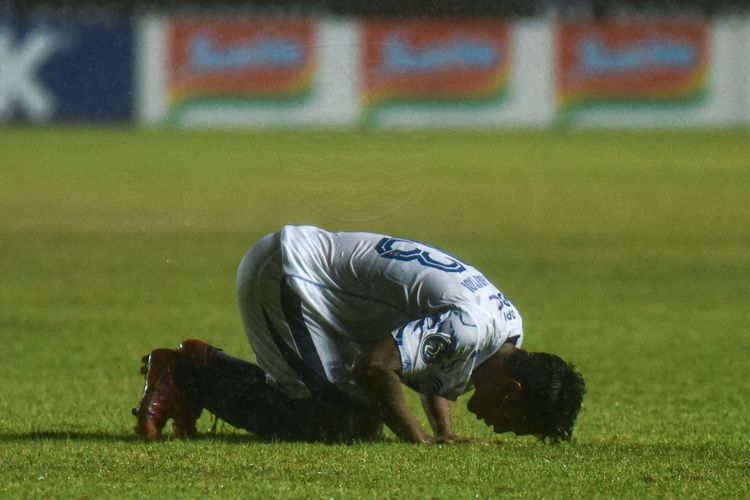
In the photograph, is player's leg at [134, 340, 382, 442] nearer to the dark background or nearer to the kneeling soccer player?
the kneeling soccer player

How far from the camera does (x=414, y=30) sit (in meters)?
38.8

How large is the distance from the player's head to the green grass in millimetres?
163

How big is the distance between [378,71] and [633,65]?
6274mm

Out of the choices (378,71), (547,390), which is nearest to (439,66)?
(378,71)

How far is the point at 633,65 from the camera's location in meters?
37.9

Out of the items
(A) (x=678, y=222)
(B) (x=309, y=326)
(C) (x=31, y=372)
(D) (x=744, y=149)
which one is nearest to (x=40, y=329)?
(C) (x=31, y=372)

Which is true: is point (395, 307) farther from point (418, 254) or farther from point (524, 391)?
point (524, 391)

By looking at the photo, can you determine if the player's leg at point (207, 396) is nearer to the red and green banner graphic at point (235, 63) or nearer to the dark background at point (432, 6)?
the red and green banner graphic at point (235, 63)

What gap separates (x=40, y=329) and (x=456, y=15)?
2950cm

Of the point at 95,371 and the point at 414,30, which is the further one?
the point at 414,30

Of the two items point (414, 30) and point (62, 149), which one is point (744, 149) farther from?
point (62, 149)

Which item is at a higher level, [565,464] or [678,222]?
[565,464]

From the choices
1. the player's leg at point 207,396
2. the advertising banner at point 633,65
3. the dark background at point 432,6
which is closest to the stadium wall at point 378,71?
the advertising banner at point 633,65

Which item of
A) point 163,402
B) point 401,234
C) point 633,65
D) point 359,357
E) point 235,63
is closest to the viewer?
point 359,357
